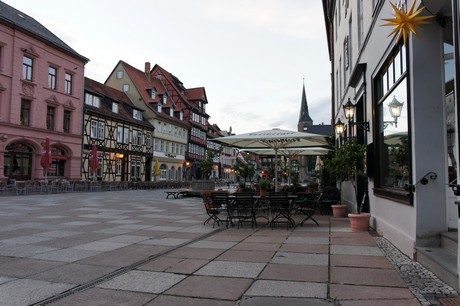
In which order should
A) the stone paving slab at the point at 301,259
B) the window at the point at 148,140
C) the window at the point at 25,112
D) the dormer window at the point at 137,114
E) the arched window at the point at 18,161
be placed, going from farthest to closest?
1. the window at the point at 148,140
2. the dormer window at the point at 137,114
3. the window at the point at 25,112
4. the arched window at the point at 18,161
5. the stone paving slab at the point at 301,259

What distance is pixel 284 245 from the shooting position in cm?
756

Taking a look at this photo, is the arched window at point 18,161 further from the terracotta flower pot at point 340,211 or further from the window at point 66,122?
the terracotta flower pot at point 340,211

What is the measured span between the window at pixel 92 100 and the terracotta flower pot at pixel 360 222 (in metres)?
33.7

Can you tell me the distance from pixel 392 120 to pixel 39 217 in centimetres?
1034

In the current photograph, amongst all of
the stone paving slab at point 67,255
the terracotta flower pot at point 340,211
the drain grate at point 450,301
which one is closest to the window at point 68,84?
the terracotta flower pot at point 340,211

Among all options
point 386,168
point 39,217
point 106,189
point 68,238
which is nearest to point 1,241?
point 68,238

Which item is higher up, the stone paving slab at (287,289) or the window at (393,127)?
the window at (393,127)

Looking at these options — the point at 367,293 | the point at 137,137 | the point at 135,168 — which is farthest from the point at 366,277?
the point at 137,137

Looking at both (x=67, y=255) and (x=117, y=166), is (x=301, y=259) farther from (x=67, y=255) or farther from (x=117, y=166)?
(x=117, y=166)

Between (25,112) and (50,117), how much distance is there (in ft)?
8.70

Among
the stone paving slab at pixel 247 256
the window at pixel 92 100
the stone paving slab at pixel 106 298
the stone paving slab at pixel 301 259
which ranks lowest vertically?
the stone paving slab at pixel 106 298

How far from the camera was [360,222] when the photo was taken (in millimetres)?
9180

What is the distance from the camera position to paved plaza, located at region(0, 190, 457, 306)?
439cm

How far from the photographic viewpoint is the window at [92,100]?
37875 mm
